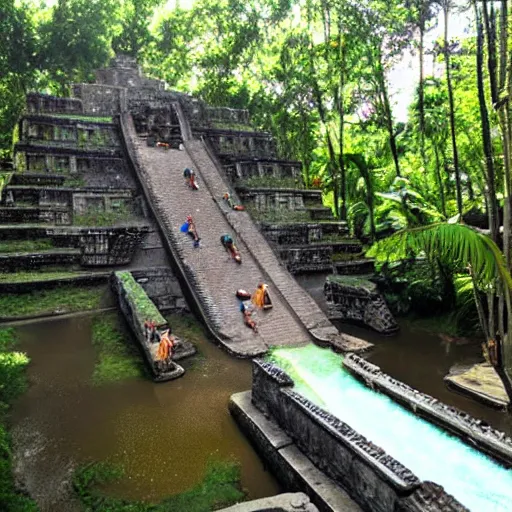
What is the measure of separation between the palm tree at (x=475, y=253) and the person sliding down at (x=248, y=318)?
418 cm

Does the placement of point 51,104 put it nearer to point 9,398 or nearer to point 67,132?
point 67,132

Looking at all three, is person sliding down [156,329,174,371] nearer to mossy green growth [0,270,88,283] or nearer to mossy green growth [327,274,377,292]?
mossy green growth [0,270,88,283]

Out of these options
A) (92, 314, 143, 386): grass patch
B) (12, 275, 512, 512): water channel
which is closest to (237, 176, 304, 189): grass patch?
(92, 314, 143, 386): grass patch

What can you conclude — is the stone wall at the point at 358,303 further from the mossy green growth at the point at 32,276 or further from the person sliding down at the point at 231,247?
the mossy green growth at the point at 32,276

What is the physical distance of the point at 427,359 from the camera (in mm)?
9656

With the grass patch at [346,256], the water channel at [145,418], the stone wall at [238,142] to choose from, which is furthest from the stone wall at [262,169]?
the water channel at [145,418]

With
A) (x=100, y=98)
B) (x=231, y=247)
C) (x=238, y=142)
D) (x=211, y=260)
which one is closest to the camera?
(x=211, y=260)

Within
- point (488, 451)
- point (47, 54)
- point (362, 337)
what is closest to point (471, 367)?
point (362, 337)

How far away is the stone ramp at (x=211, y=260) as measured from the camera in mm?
9878

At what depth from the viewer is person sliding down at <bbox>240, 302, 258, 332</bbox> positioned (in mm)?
9922

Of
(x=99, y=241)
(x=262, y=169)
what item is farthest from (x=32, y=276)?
(x=262, y=169)

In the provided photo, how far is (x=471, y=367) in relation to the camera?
8.84 meters

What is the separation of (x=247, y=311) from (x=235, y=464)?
4687mm

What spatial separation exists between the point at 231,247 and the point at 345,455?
8016mm
